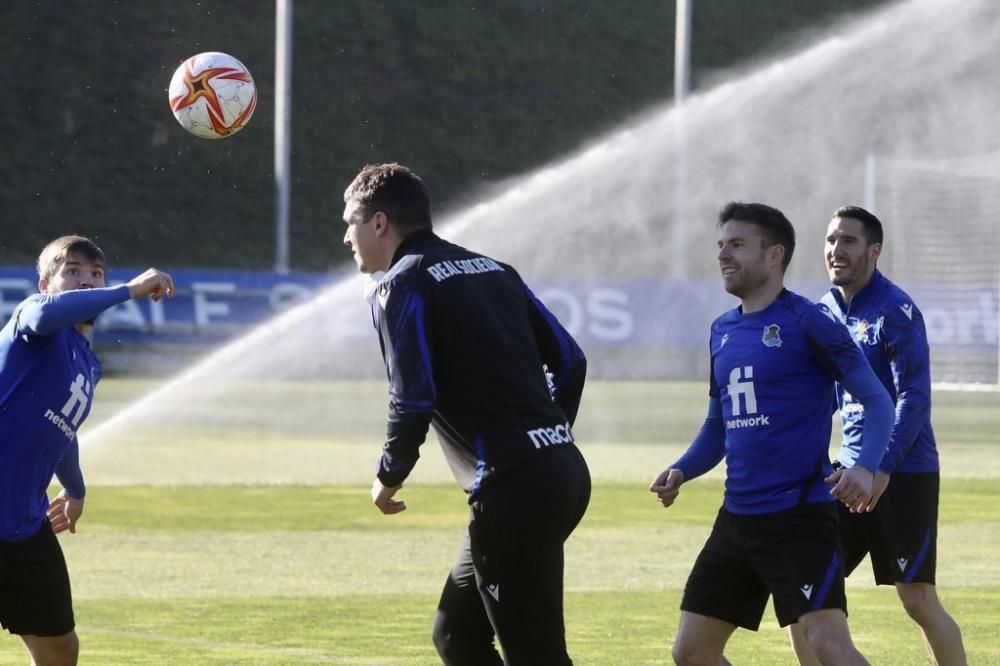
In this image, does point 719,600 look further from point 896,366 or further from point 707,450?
point 896,366

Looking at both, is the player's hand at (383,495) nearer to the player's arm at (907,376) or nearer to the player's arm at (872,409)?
the player's arm at (872,409)

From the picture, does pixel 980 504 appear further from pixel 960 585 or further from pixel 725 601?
pixel 725 601

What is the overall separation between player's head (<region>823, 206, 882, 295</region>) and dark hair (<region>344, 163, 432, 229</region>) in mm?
2249

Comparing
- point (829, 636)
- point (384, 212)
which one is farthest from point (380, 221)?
point (829, 636)

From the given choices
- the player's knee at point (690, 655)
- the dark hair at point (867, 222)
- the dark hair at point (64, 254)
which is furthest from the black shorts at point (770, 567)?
the dark hair at point (64, 254)

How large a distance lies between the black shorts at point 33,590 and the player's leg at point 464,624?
144 centimetres

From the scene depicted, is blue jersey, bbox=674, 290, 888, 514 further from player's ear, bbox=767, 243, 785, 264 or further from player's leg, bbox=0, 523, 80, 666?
player's leg, bbox=0, 523, 80, 666

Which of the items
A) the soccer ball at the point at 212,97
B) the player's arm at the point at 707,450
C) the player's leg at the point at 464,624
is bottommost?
the player's leg at the point at 464,624

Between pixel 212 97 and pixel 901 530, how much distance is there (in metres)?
6.08

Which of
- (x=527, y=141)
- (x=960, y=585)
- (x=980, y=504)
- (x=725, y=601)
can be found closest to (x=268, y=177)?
(x=527, y=141)

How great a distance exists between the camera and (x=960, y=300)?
30375mm

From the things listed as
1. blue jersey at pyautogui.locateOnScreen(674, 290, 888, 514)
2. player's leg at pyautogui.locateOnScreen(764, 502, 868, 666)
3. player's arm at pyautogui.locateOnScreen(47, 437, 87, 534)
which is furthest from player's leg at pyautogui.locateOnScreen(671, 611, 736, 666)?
player's arm at pyautogui.locateOnScreen(47, 437, 87, 534)

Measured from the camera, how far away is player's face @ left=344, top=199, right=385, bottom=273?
5.50 metres

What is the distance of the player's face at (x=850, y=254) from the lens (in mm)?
7148
